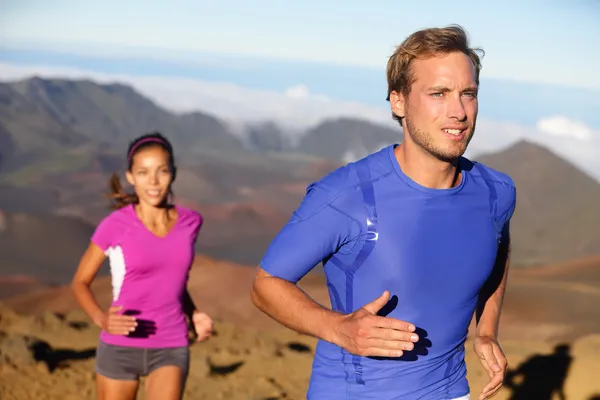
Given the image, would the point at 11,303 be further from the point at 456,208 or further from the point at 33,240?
the point at 456,208

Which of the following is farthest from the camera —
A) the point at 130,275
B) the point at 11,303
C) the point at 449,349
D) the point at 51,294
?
the point at 51,294

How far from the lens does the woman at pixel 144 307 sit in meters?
4.25

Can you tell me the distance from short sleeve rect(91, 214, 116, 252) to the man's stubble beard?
198 cm

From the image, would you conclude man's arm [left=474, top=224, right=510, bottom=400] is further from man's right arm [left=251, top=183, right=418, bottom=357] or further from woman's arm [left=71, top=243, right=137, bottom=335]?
woman's arm [left=71, top=243, right=137, bottom=335]

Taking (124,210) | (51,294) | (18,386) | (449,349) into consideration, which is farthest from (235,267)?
(449,349)

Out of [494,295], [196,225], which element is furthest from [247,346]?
[494,295]

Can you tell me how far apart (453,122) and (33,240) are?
15.3 meters

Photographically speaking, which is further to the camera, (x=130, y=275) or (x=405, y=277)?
(x=130, y=275)

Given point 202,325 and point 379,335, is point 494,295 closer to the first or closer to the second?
point 379,335

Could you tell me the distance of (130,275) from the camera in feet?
14.0

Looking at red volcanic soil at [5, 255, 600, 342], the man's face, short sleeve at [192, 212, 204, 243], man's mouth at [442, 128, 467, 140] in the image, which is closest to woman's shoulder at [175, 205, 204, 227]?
short sleeve at [192, 212, 204, 243]

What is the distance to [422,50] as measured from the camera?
2857mm

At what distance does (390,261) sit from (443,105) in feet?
1.59

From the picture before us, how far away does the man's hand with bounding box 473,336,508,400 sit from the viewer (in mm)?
2896
